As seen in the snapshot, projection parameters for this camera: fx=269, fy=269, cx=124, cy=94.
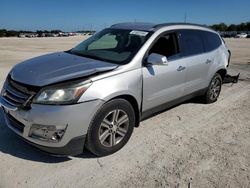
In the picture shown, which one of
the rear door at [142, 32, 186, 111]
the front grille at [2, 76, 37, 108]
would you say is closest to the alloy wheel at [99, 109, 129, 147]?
the rear door at [142, 32, 186, 111]

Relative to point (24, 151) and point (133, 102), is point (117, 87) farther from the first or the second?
point (24, 151)

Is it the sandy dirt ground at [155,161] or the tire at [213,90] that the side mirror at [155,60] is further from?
the tire at [213,90]

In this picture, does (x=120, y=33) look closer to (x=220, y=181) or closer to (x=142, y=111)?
(x=142, y=111)

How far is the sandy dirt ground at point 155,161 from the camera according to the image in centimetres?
316

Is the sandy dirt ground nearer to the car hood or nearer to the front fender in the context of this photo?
the front fender

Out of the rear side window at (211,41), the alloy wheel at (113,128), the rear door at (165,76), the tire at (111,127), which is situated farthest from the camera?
the rear side window at (211,41)

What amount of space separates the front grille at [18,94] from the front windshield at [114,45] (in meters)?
1.26

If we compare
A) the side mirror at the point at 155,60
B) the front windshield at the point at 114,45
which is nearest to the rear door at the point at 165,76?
the side mirror at the point at 155,60

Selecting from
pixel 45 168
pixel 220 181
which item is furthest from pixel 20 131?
pixel 220 181

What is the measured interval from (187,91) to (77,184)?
9.49ft

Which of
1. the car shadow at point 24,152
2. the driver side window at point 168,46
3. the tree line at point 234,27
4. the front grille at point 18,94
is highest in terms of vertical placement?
the driver side window at point 168,46

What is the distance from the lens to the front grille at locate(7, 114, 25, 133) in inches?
131

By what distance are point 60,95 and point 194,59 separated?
113 inches

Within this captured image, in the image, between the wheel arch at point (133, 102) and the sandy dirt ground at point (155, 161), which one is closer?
the sandy dirt ground at point (155, 161)
